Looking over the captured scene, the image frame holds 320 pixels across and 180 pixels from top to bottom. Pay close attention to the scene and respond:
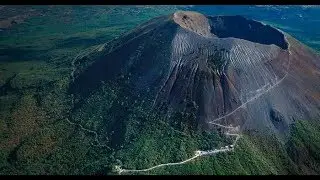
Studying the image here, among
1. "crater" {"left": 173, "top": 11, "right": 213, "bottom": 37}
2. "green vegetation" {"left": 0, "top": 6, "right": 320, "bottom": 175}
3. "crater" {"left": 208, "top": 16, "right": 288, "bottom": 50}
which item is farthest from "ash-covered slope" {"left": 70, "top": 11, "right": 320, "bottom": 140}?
"green vegetation" {"left": 0, "top": 6, "right": 320, "bottom": 175}

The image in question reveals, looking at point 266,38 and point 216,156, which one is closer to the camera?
point 216,156

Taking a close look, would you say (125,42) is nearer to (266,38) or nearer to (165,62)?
(165,62)

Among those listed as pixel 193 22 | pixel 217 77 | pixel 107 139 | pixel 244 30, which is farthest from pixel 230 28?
pixel 107 139

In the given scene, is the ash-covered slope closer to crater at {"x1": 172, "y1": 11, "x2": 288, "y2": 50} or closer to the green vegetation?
crater at {"x1": 172, "y1": 11, "x2": 288, "y2": 50}

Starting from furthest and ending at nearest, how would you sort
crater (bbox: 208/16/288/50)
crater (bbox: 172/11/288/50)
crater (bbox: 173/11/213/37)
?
crater (bbox: 208/16/288/50), crater (bbox: 172/11/288/50), crater (bbox: 173/11/213/37)

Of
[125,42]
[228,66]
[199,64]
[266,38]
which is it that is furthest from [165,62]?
[266,38]

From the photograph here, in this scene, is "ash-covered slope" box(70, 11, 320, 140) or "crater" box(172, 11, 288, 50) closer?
"ash-covered slope" box(70, 11, 320, 140)

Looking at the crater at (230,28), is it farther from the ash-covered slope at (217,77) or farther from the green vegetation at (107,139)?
the green vegetation at (107,139)
